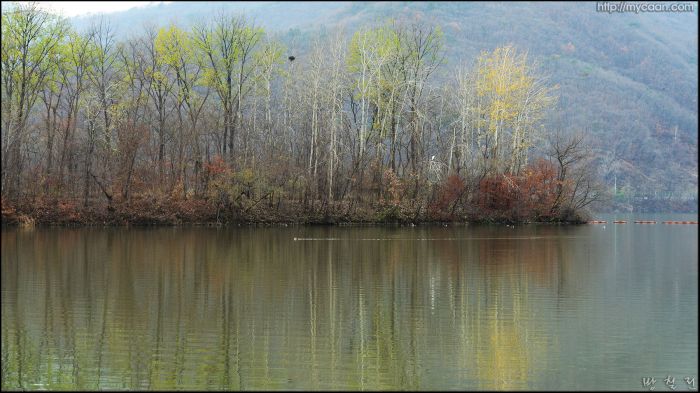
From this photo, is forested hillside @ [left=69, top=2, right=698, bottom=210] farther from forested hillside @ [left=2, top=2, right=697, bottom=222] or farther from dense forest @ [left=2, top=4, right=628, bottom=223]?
dense forest @ [left=2, top=4, right=628, bottom=223]

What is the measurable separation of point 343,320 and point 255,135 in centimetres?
4171

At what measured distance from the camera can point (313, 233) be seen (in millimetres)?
43312

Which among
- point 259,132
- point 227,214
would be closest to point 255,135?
point 259,132

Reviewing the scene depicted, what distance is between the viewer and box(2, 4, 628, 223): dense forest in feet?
161

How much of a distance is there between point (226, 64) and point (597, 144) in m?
65.0

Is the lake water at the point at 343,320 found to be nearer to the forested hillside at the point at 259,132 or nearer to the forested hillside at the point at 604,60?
the forested hillside at the point at 259,132

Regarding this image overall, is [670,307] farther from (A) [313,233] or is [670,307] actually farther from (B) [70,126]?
(B) [70,126]

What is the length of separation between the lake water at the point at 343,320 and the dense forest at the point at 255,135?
20555mm

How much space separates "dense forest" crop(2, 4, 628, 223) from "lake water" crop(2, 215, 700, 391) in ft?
67.4

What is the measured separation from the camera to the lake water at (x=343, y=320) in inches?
439

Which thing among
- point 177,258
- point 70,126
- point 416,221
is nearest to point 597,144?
point 416,221

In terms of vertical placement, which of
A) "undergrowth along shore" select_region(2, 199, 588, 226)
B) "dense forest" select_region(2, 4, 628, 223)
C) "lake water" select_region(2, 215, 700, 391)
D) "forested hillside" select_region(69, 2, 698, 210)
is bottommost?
"lake water" select_region(2, 215, 700, 391)

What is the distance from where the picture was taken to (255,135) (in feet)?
182

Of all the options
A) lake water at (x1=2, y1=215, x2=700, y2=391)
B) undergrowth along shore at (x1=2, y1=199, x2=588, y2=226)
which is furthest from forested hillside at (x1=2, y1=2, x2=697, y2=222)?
lake water at (x1=2, y1=215, x2=700, y2=391)
